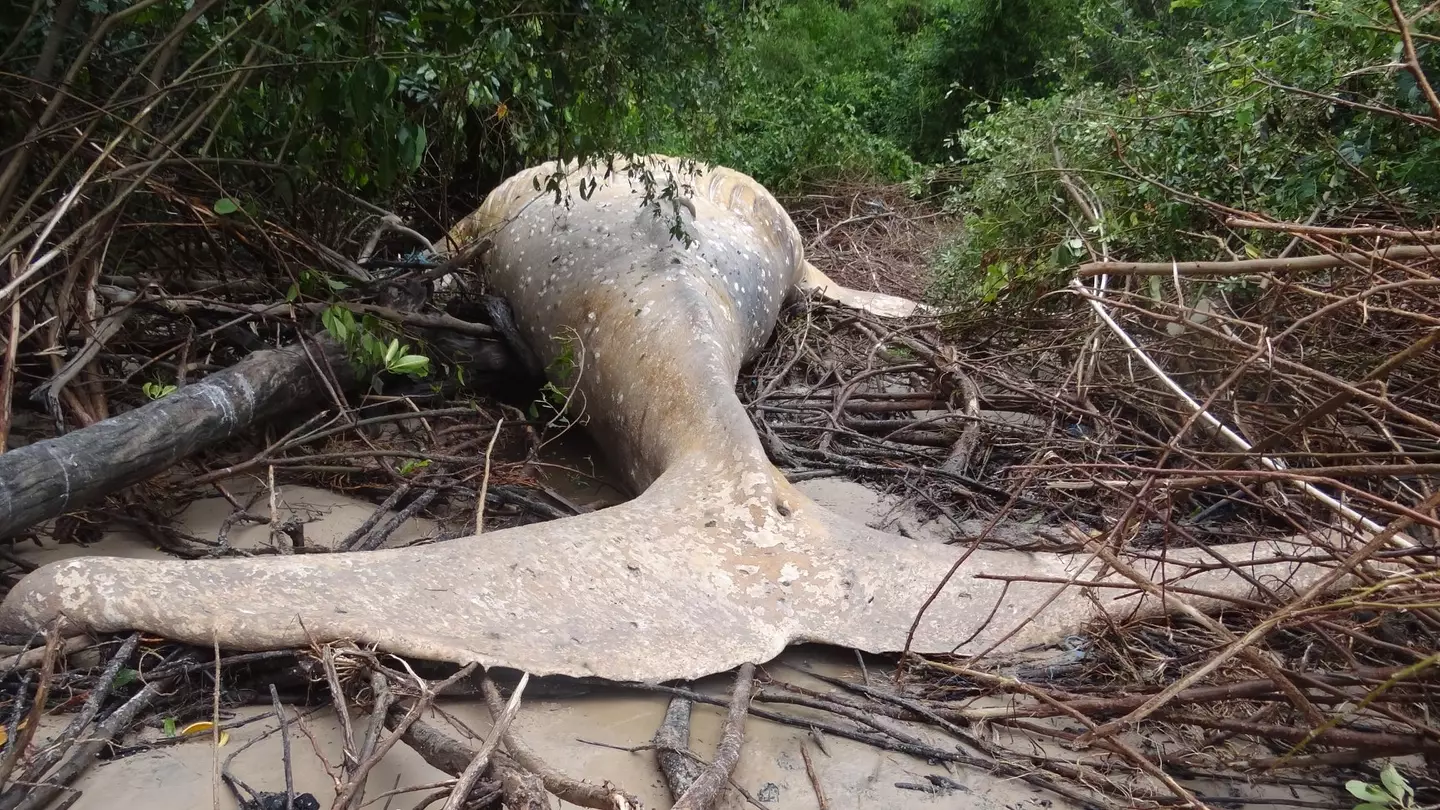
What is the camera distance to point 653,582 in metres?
2.14

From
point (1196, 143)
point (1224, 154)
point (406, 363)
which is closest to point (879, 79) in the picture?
point (1196, 143)

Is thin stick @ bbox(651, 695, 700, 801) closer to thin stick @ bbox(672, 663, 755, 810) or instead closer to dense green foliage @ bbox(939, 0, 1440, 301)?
thin stick @ bbox(672, 663, 755, 810)

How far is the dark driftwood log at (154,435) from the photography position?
6.63ft

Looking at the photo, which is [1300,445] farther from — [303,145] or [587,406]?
[303,145]

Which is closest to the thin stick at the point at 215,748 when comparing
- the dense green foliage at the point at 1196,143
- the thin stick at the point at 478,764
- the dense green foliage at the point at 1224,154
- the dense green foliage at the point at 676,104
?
the thin stick at the point at 478,764

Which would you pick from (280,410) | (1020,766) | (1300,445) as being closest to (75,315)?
(280,410)

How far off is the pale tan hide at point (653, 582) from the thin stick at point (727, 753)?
0.25ft

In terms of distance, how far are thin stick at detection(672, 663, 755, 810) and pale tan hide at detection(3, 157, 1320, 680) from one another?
0.25 ft

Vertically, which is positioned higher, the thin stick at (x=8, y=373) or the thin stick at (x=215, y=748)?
the thin stick at (x=8, y=373)

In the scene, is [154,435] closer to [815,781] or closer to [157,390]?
[157,390]

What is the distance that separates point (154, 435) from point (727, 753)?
5.98 ft

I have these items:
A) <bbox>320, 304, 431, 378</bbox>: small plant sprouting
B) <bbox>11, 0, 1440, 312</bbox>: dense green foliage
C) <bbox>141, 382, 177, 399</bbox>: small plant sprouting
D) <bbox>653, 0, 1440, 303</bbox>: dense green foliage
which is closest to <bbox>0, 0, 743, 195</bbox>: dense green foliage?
<bbox>11, 0, 1440, 312</bbox>: dense green foliage

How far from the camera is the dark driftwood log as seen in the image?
2020mm

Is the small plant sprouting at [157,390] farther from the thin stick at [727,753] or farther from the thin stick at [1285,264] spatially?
the thin stick at [1285,264]
